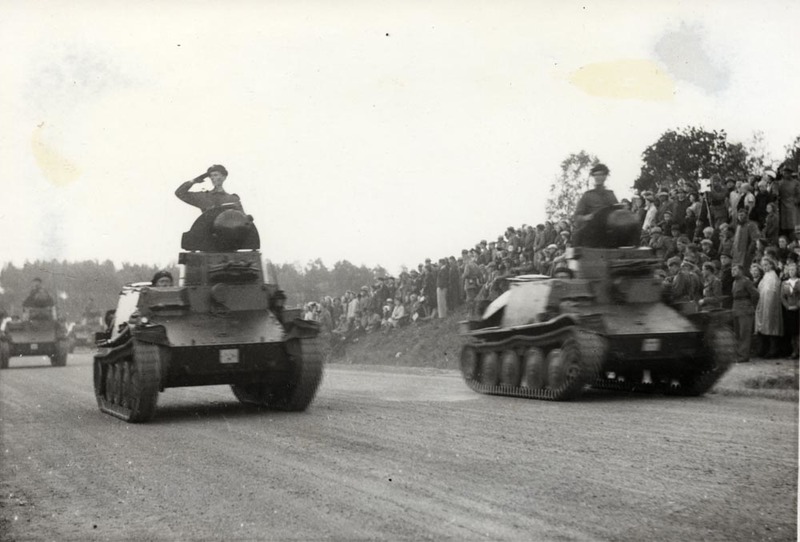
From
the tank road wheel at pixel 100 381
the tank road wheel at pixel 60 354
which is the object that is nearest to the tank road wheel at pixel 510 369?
the tank road wheel at pixel 100 381

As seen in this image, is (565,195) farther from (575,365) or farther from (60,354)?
(60,354)

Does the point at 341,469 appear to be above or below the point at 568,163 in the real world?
below

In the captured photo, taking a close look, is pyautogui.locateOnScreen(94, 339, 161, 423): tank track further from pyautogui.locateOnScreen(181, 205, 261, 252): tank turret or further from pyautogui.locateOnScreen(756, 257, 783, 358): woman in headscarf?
pyautogui.locateOnScreen(756, 257, 783, 358): woman in headscarf

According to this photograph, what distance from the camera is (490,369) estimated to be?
13820mm

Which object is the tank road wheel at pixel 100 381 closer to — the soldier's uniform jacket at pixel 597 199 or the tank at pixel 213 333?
the tank at pixel 213 333

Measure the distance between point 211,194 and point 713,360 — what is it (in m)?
6.83

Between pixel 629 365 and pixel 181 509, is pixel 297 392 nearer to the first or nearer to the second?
pixel 629 365

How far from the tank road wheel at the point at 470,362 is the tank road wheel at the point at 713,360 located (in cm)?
333

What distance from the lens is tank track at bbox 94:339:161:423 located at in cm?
1023

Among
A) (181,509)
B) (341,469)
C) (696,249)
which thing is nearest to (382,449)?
(341,469)

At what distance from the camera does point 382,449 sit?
26.1ft

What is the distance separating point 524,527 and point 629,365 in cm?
721

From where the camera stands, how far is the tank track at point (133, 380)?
33.6 feet

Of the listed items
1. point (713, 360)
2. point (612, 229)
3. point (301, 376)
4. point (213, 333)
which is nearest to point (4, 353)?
point (213, 333)
